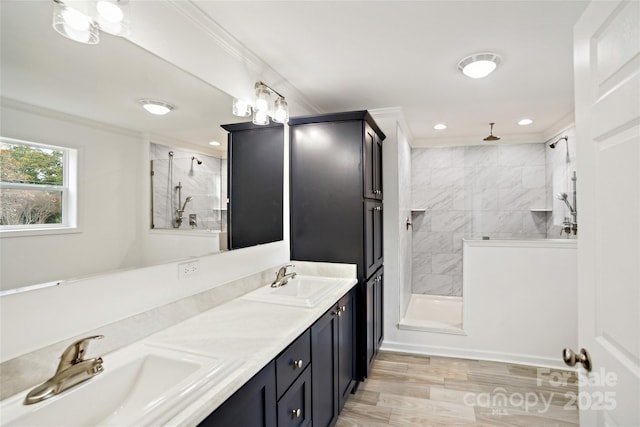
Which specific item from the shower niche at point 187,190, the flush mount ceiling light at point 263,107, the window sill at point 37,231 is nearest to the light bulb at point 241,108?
the flush mount ceiling light at point 263,107

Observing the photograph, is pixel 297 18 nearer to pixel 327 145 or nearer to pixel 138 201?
pixel 327 145

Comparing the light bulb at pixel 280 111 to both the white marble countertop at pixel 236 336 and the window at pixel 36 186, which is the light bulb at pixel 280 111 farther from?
the window at pixel 36 186

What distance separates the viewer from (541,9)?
5.55 ft

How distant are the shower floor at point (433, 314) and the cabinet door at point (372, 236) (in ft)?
2.78

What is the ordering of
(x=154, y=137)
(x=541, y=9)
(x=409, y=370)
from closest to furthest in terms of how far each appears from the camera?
1. (x=154, y=137)
2. (x=541, y=9)
3. (x=409, y=370)

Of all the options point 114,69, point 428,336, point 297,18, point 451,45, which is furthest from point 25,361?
point 428,336

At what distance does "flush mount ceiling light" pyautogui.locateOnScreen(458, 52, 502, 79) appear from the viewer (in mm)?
2180

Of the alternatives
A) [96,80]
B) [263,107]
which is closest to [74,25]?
[96,80]

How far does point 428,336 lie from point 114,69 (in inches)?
129

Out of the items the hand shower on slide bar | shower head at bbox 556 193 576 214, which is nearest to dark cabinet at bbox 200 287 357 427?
the hand shower on slide bar

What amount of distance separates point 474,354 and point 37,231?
3409 millimetres

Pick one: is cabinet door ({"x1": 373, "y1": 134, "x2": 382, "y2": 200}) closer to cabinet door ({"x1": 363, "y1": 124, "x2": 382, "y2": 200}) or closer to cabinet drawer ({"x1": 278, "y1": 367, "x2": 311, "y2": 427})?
cabinet door ({"x1": 363, "y1": 124, "x2": 382, "y2": 200})

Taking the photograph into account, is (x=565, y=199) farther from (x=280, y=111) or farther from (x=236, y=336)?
(x=236, y=336)

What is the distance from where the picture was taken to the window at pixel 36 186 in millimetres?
932
